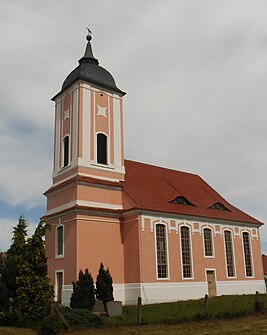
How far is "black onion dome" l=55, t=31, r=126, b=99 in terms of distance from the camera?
3172 centimetres

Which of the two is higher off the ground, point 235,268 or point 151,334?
point 235,268

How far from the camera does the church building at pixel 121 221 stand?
2797 cm

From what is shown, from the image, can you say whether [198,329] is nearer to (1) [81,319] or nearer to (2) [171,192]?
(1) [81,319]

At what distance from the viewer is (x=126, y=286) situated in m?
28.3

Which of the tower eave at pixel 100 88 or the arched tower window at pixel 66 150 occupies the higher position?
the tower eave at pixel 100 88

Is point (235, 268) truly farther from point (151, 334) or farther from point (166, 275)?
point (151, 334)

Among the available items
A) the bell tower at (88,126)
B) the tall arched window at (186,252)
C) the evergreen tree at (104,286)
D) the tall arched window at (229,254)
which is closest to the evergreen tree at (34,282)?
the evergreen tree at (104,286)

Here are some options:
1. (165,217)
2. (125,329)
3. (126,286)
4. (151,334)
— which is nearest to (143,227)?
(165,217)

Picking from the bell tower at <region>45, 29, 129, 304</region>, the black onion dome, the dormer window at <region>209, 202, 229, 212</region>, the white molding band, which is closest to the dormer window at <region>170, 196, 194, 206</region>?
the dormer window at <region>209, 202, 229, 212</region>

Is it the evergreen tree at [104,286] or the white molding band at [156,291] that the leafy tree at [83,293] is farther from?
the white molding band at [156,291]

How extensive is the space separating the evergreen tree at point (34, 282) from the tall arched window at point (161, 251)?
428 inches

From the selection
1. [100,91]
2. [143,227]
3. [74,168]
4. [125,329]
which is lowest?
[125,329]

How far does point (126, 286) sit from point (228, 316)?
1138 cm

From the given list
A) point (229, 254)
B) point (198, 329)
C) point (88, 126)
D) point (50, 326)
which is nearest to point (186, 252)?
point (229, 254)
